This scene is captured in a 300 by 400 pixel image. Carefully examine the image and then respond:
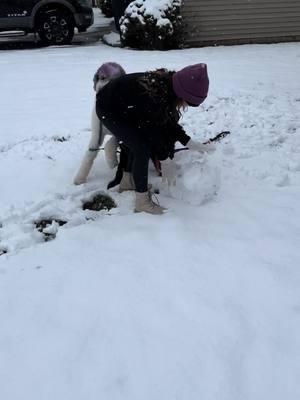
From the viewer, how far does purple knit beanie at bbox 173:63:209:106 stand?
303 centimetres

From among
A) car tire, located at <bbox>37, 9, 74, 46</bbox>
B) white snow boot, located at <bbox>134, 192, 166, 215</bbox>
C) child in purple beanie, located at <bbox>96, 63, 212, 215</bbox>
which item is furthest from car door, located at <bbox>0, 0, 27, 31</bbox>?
white snow boot, located at <bbox>134, 192, 166, 215</bbox>

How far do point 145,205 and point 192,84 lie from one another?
0.90 meters

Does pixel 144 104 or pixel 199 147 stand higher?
pixel 144 104

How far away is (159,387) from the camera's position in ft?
→ 6.94

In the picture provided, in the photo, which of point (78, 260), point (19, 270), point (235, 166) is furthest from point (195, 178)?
point (19, 270)

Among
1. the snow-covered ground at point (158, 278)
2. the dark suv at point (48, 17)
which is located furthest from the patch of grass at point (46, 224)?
the dark suv at point (48, 17)

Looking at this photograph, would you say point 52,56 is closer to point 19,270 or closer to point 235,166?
point 235,166

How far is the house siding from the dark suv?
223cm

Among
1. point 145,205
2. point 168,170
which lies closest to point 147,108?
point 168,170

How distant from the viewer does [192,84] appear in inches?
119

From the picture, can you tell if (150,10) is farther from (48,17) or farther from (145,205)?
(145,205)

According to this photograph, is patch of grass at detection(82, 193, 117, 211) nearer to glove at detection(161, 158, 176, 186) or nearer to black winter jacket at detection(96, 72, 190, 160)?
glove at detection(161, 158, 176, 186)

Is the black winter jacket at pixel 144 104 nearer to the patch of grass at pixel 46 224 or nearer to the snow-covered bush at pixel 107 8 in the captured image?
the patch of grass at pixel 46 224

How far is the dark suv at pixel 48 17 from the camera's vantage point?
9.95 meters
